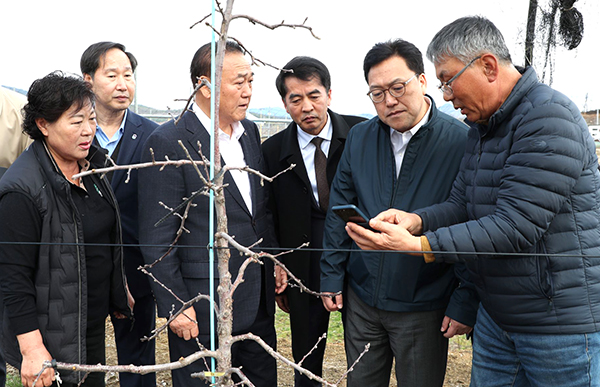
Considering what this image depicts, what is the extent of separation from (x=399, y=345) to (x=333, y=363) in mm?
1848

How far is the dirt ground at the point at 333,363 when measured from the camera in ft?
11.7

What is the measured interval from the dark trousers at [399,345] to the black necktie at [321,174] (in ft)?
1.67

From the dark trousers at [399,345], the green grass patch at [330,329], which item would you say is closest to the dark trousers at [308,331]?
the dark trousers at [399,345]

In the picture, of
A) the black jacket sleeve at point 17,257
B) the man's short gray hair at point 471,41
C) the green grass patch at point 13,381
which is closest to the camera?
the man's short gray hair at point 471,41

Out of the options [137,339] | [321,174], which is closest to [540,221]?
[321,174]

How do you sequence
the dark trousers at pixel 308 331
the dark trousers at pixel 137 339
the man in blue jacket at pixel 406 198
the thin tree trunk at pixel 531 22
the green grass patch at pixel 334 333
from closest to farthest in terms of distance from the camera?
the man in blue jacket at pixel 406 198 < the dark trousers at pixel 308 331 < the dark trousers at pixel 137 339 < the thin tree trunk at pixel 531 22 < the green grass patch at pixel 334 333

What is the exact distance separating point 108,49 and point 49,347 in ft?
5.08

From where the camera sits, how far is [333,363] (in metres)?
Result: 3.89

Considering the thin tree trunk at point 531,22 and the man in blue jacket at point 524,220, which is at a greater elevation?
the thin tree trunk at point 531,22

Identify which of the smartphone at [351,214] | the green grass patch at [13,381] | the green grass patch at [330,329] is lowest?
the green grass patch at [330,329]

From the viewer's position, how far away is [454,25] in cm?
178

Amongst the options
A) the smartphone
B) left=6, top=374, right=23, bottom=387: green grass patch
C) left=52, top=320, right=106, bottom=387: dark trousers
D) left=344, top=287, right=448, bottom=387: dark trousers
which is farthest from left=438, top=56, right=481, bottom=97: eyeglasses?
left=6, top=374, right=23, bottom=387: green grass patch

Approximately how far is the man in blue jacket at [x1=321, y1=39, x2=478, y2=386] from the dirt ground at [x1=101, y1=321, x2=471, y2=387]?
1.52 m

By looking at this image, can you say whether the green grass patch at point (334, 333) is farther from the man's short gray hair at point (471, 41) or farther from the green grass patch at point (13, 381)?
the man's short gray hair at point (471, 41)
